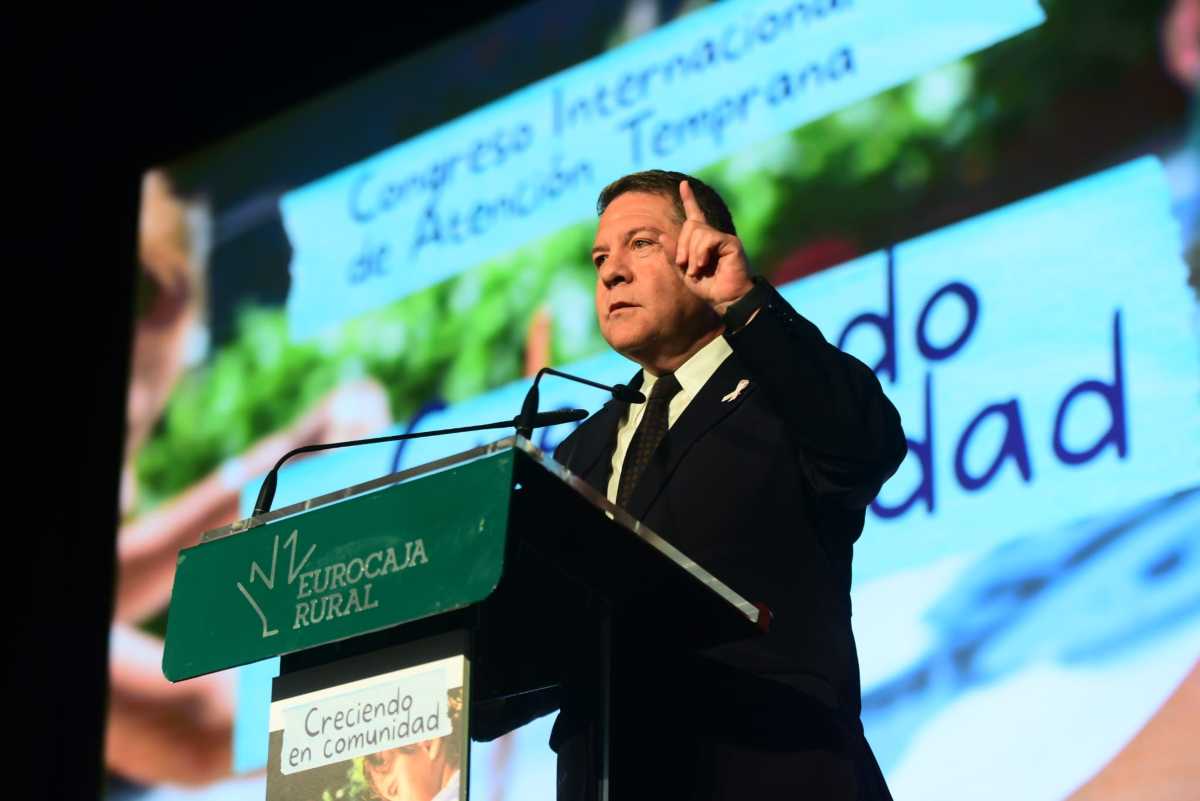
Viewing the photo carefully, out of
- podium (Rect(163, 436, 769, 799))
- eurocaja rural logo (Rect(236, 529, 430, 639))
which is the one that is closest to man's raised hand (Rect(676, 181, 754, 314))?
podium (Rect(163, 436, 769, 799))

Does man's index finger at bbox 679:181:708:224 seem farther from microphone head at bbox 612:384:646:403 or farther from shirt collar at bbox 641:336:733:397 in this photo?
microphone head at bbox 612:384:646:403

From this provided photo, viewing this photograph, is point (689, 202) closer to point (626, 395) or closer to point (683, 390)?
point (683, 390)

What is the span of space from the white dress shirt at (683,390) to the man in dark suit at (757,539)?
0.6 inches

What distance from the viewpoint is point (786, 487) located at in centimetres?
197

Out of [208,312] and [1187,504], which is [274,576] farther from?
[208,312]

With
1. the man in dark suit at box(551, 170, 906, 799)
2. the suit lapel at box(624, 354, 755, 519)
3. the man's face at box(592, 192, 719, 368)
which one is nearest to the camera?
the man in dark suit at box(551, 170, 906, 799)

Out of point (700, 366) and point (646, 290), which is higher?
point (646, 290)

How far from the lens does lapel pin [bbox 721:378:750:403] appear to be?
2064 millimetres

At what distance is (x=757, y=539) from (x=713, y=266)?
1.02 ft

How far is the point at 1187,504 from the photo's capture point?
267 centimetres

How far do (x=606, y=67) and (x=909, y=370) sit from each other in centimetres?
116

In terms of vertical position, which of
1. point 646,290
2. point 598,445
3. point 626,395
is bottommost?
point 626,395

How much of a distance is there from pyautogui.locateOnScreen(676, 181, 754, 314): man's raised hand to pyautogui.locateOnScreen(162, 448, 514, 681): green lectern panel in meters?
0.43

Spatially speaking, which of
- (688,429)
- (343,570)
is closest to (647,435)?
(688,429)
